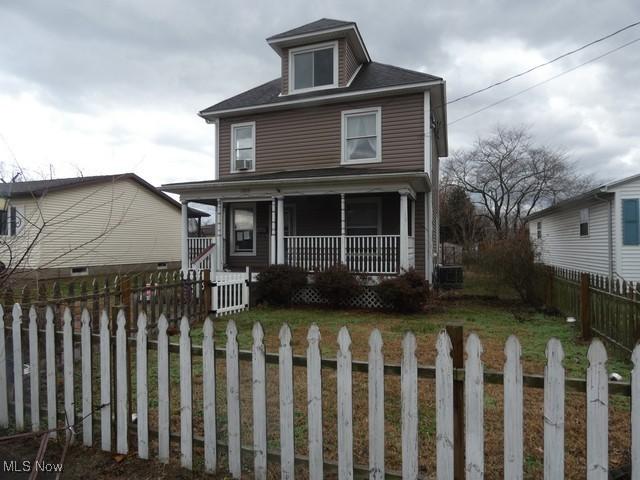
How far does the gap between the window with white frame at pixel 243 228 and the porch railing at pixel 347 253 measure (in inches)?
117

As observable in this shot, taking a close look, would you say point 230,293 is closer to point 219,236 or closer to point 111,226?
point 219,236

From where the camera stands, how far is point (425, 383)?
171 inches

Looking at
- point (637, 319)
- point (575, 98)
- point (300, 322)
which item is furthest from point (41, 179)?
point (575, 98)

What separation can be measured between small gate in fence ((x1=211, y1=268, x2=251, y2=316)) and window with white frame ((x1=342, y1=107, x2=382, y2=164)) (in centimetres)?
527

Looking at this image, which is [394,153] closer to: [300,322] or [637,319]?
[300,322]

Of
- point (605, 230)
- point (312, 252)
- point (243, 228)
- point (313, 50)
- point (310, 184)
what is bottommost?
point (312, 252)

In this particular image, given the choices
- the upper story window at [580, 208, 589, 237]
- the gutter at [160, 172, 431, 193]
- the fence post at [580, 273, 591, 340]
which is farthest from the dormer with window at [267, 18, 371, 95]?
the upper story window at [580, 208, 589, 237]

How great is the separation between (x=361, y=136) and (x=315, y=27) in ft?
13.5

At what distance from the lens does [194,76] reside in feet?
54.5

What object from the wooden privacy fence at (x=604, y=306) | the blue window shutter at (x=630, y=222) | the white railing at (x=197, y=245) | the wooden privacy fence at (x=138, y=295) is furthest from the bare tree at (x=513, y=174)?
the wooden privacy fence at (x=138, y=295)

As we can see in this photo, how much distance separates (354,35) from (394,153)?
14.1 ft

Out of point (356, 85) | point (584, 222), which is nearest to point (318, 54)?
point (356, 85)

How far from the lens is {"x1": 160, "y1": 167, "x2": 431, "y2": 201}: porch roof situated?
10.2m

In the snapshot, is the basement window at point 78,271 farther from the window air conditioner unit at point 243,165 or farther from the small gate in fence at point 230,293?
the small gate in fence at point 230,293
